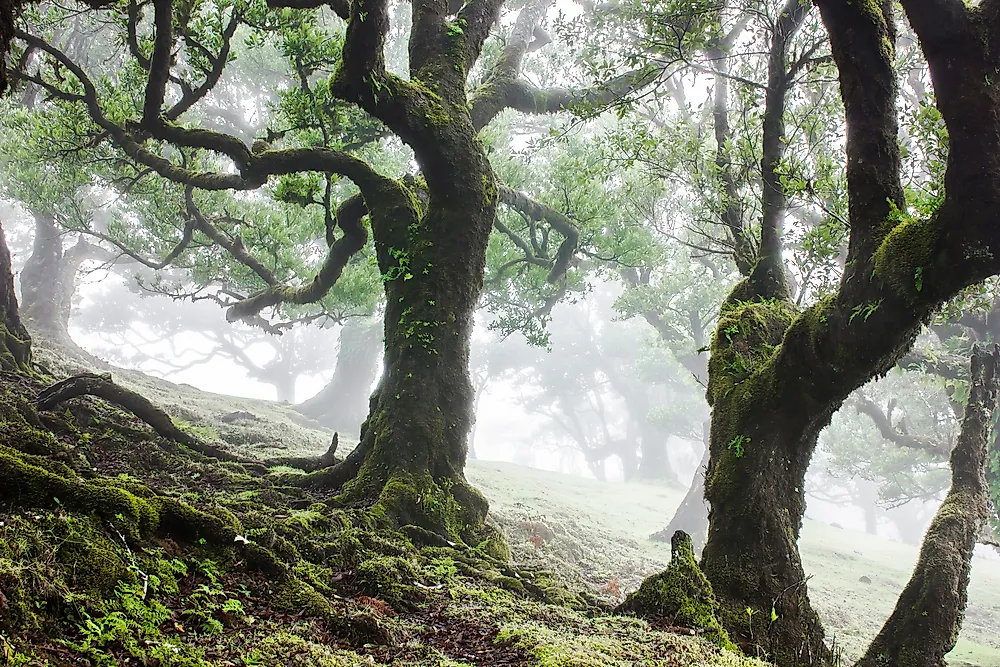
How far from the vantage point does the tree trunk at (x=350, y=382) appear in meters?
29.5

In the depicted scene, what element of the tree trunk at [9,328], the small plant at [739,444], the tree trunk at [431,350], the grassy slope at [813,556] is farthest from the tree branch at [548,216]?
the tree trunk at [9,328]

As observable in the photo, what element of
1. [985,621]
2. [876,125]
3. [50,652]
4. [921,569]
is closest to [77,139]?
[50,652]

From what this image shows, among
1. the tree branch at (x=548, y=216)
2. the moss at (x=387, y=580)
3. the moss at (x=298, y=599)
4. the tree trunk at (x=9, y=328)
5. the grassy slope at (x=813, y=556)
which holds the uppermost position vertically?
the tree branch at (x=548, y=216)

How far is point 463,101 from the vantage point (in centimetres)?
852

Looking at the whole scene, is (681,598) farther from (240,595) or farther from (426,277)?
(426,277)

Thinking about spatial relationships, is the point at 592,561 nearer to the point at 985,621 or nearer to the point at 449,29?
the point at 449,29

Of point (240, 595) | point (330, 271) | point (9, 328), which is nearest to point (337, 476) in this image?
point (330, 271)

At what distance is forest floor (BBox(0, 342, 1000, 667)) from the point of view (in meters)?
2.36

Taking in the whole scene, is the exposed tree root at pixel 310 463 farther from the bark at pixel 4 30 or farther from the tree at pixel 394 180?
the bark at pixel 4 30

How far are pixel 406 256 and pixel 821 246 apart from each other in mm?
5433

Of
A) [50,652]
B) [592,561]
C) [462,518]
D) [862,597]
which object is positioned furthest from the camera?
[862,597]

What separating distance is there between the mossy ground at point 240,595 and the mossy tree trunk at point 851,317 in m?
1.76

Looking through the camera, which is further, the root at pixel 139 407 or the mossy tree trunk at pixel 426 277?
the root at pixel 139 407

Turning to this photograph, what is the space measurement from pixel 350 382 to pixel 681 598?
27.7 m
